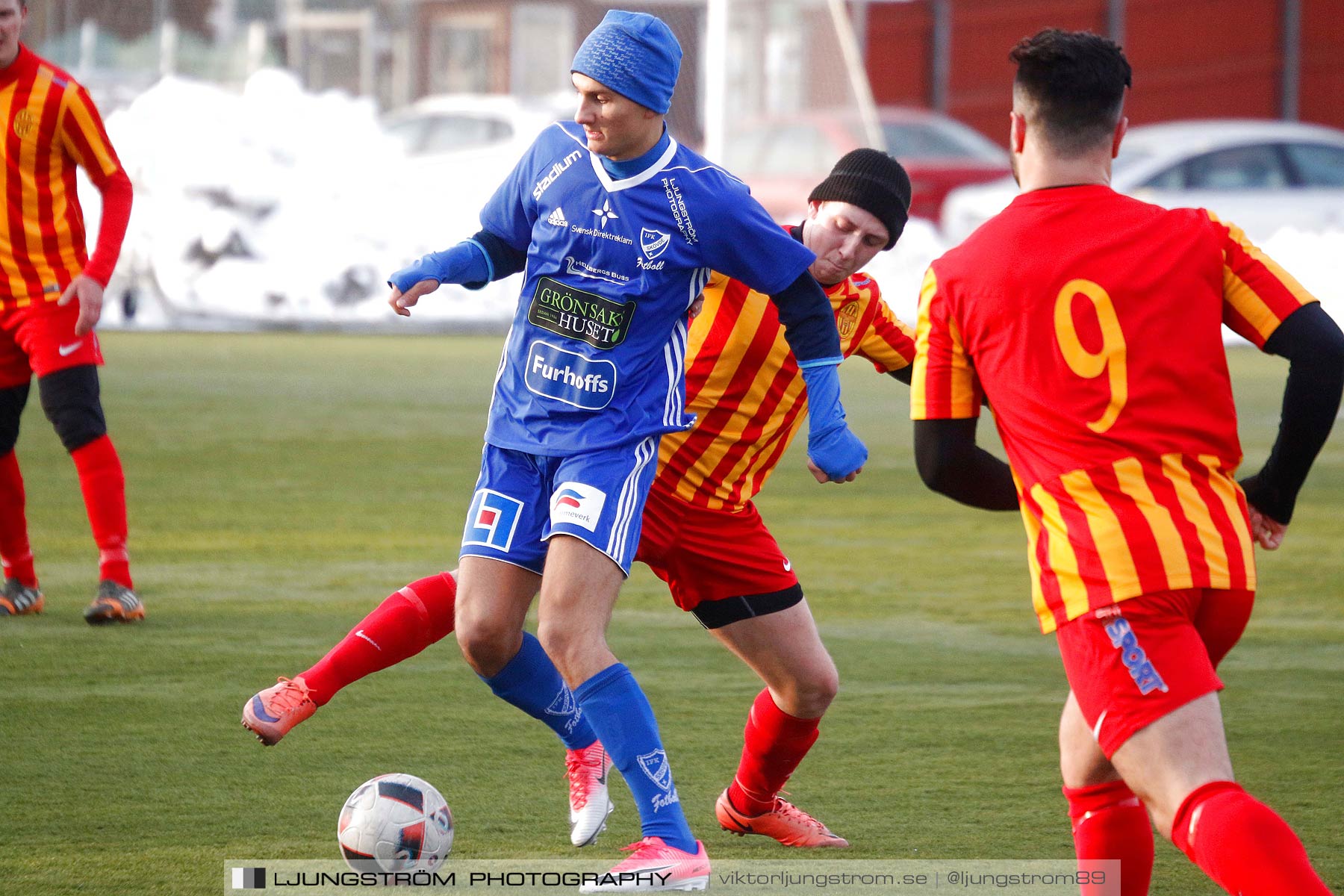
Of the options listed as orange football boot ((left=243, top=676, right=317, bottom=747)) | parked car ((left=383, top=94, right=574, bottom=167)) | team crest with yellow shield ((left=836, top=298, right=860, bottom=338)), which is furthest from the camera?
parked car ((left=383, top=94, right=574, bottom=167))

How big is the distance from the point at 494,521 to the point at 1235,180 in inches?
629

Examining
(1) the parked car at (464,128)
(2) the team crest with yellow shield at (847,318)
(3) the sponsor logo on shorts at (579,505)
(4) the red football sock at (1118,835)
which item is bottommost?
(1) the parked car at (464,128)

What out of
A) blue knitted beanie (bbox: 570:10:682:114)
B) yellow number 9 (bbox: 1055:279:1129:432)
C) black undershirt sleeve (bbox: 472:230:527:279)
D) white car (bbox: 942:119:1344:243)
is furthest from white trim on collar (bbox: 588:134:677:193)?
white car (bbox: 942:119:1344:243)

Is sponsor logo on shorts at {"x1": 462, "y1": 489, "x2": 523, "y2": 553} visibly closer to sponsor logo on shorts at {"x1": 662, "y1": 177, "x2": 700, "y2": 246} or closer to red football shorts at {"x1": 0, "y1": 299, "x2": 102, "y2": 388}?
sponsor logo on shorts at {"x1": 662, "y1": 177, "x2": 700, "y2": 246}

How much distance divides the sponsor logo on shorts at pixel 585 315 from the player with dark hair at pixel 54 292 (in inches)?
102

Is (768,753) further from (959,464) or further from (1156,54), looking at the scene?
(1156,54)

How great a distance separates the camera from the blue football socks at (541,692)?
155 inches

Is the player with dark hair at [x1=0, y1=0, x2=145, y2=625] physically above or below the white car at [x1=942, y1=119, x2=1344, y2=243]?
above

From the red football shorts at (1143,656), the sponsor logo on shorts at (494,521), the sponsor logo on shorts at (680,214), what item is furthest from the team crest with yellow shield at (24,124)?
the red football shorts at (1143,656)

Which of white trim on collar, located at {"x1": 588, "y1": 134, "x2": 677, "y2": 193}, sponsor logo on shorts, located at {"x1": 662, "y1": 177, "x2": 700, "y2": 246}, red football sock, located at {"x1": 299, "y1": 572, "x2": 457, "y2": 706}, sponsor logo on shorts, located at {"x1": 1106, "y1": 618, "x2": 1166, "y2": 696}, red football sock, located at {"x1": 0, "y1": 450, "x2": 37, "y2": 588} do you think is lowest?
red football sock, located at {"x1": 0, "y1": 450, "x2": 37, "y2": 588}

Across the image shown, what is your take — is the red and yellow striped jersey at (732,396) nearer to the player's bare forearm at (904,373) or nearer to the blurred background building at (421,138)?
the player's bare forearm at (904,373)

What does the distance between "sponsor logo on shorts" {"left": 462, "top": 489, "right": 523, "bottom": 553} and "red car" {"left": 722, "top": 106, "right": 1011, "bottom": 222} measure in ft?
49.8

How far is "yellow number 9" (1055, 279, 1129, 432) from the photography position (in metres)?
2.69

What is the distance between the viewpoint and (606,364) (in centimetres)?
371
